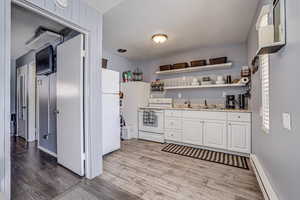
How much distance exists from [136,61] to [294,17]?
428cm

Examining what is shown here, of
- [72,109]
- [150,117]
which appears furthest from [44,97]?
[150,117]

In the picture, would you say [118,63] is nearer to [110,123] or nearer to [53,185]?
[110,123]

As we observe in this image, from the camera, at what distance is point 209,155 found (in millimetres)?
2699

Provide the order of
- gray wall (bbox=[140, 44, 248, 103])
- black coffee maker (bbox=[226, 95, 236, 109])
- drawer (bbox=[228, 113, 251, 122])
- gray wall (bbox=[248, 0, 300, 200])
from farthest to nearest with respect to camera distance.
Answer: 1. gray wall (bbox=[140, 44, 248, 103])
2. black coffee maker (bbox=[226, 95, 236, 109])
3. drawer (bbox=[228, 113, 251, 122])
4. gray wall (bbox=[248, 0, 300, 200])

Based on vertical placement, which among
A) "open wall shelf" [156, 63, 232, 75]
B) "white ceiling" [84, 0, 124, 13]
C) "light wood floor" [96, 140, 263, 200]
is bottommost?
"light wood floor" [96, 140, 263, 200]

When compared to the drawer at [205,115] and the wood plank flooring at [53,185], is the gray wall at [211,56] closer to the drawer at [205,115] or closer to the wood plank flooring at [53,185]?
the drawer at [205,115]

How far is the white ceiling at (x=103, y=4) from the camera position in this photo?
184 centimetres

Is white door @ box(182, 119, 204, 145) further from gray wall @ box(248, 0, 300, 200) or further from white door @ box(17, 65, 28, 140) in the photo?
white door @ box(17, 65, 28, 140)

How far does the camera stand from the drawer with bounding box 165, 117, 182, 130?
3302mm

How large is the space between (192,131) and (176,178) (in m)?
1.40

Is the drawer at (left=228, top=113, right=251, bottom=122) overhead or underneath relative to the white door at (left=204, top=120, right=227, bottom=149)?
overhead

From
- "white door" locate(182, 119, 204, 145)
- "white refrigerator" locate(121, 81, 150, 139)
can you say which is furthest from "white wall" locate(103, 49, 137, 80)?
"white door" locate(182, 119, 204, 145)

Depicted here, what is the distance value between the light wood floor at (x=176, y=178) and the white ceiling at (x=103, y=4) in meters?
2.48

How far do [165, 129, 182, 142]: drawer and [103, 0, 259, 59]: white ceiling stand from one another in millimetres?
2211
